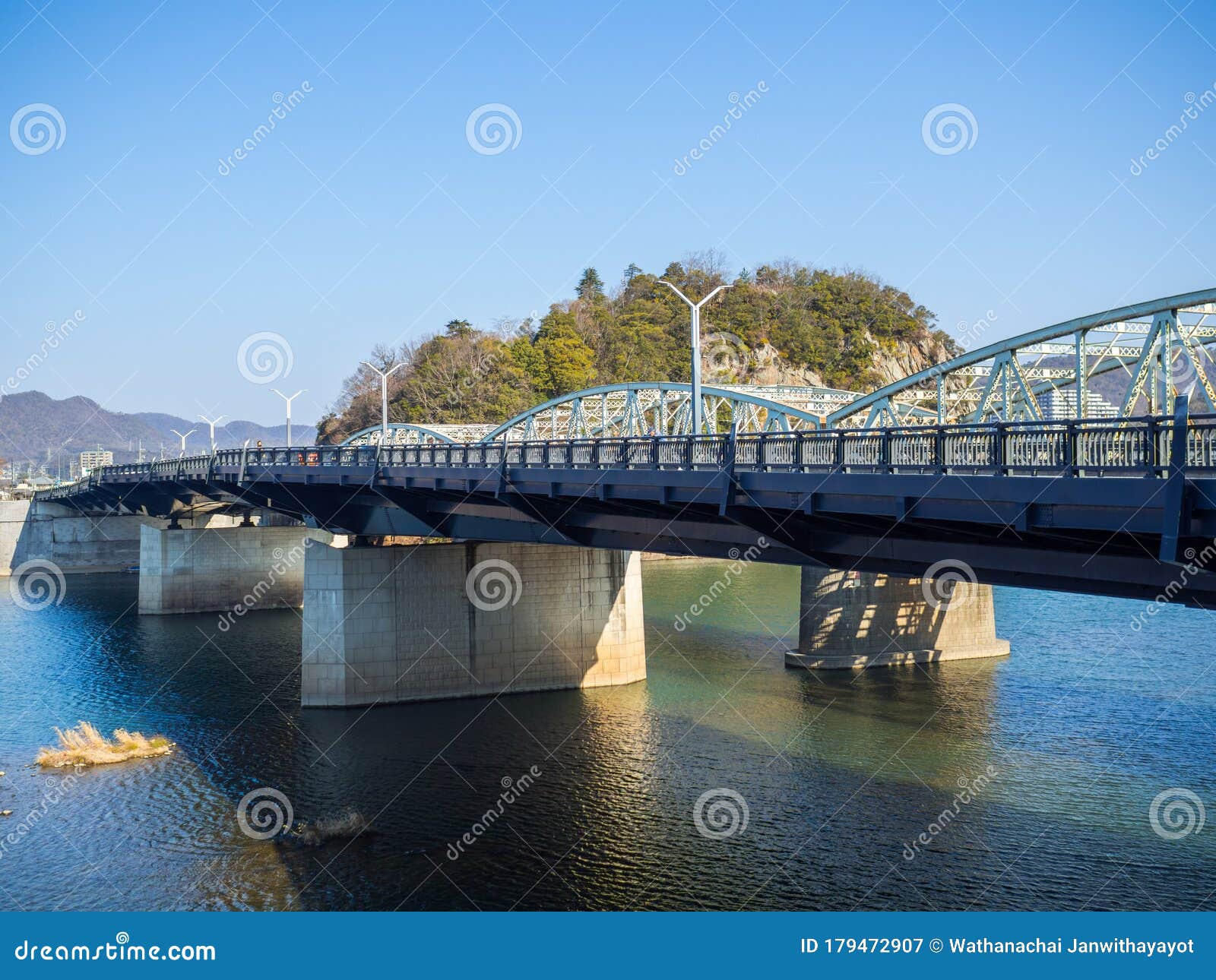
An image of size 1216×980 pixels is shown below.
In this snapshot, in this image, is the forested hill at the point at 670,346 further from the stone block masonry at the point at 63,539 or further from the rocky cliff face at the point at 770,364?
the stone block masonry at the point at 63,539

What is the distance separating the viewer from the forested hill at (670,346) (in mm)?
114688

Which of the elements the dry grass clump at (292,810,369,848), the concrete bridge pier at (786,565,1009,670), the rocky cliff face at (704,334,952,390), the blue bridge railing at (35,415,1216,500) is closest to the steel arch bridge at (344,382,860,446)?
the blue bridge railing at (35,415,1216,500)

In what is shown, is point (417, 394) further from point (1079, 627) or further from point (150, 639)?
point (1079, 627)

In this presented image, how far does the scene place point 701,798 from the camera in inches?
1072

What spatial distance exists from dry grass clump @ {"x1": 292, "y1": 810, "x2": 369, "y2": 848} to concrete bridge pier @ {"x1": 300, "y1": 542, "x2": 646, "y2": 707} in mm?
12242

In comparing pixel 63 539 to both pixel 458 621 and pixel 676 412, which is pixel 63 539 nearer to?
pixel 676 412

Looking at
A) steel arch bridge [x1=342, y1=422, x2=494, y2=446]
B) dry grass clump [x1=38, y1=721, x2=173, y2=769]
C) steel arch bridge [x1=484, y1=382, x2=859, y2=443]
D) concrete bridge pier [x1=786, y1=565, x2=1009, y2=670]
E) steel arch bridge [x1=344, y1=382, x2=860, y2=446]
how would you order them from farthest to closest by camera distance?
1. steel arch bridge [x1=342, y1=422, x2=494, y2=446]
2. steel arch bridge [x1=344, y1=382, x2=860, y2=446]
3. steel arch bridge [x1=484, y1=382, x2=859, y2=443]
4. concrete bridge pier [x1=786, y1=565, x2=1009, y2=670]
5. dry grass clump [x1=38, y1=721, x2=173, y2=769]

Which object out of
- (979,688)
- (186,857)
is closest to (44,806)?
(186,857)

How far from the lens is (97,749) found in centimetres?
3212

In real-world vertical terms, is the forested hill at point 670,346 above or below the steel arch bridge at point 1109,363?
above

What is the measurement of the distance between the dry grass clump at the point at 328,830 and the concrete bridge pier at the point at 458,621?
40.2 ft

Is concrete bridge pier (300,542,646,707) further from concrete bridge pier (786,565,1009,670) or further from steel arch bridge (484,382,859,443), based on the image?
concrete bridge pier (786,565,1009,670)

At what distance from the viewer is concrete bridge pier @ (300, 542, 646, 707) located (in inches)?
1495

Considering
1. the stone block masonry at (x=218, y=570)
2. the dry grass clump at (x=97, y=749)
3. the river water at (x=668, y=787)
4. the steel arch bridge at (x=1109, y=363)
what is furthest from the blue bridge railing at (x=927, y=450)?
the stone block masonry at (x=218, y=570)
